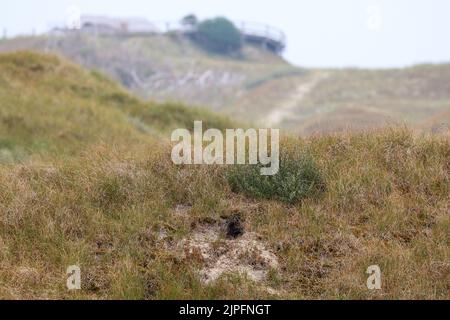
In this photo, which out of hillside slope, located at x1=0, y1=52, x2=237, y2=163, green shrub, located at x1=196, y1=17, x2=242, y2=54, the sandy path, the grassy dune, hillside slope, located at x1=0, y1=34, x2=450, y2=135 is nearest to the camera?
the grassy dune

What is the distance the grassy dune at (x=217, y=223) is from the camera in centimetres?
619

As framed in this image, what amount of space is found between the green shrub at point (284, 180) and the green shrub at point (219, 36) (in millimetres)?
67768

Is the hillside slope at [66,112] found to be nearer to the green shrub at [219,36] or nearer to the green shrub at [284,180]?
the green shrub at [284,180]

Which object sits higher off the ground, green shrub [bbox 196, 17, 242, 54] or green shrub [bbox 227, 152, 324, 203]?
green shrub [bbox 196, 17, 242, 54]

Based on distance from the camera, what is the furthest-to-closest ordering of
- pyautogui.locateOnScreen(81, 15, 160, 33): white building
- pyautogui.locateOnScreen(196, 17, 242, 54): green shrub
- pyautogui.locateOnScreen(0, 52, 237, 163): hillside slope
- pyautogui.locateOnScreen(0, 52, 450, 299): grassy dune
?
pyautogui.locateOnScreen(196, 17, 242, 54): green shrub
pyautogui.locateOnScreen(81, 15, 160, 33): white building
pyautogui.locateOnScreen(0, 52, 237, 163): hillside slope
pyautogui.locateOnScreen(0, 52, 450, 299): grassy dune

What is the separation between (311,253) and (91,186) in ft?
9.94

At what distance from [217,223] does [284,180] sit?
3.50 ft

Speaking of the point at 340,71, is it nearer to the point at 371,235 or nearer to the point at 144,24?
the point at 144,24

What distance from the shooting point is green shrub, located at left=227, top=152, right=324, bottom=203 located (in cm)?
752

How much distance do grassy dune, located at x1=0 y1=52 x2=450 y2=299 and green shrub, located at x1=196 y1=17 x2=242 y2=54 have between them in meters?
66.9

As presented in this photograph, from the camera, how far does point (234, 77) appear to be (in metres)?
61.6

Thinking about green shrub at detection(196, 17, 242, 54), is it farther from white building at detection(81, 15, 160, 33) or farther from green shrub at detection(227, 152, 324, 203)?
green shrub at detection(227, 152, 324, 203)

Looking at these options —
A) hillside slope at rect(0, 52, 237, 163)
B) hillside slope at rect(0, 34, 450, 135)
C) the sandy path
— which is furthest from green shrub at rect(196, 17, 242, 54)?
hillside slope at rect(0, 52, 237, 163)

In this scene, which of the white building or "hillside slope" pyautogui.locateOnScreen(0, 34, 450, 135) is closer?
"hillside slope" pyautogui.locateOnScreen(0, 34, 450, 135)
